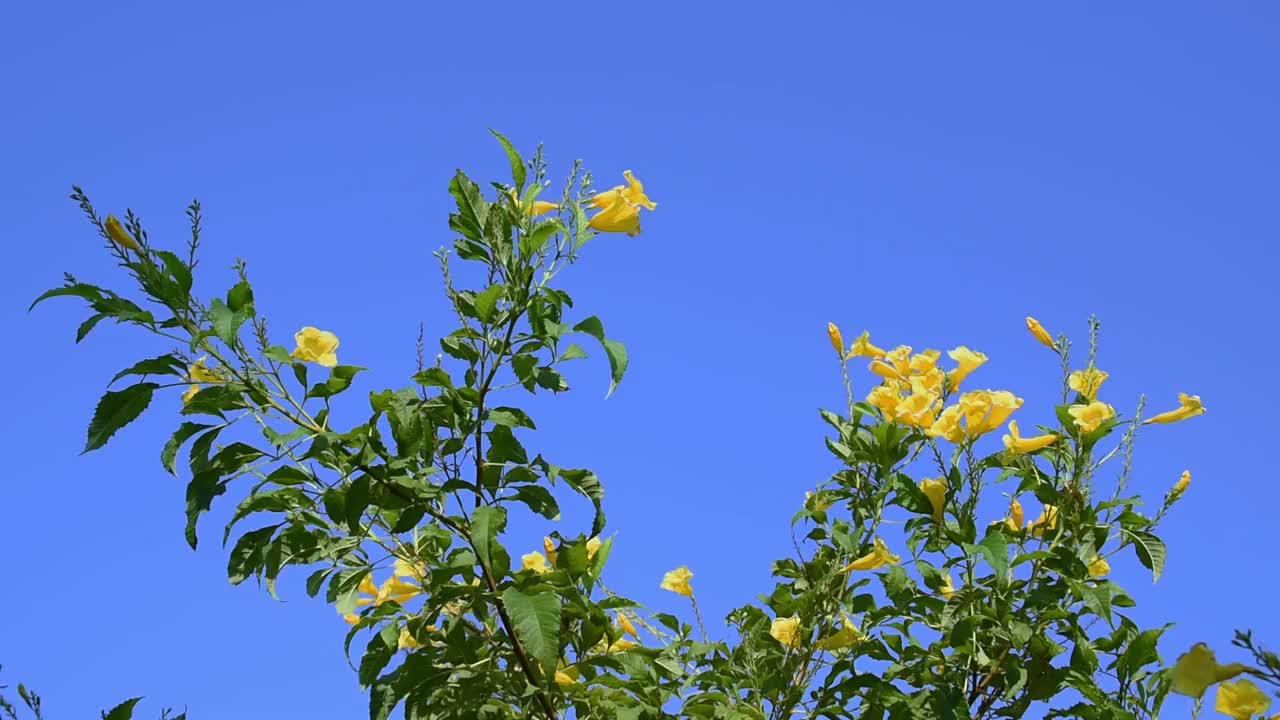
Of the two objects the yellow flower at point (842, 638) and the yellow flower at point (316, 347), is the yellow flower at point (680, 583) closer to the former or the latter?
the yellow flower at point (842, 638)

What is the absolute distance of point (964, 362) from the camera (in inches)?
152

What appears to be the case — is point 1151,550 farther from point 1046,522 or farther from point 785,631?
point 785,631

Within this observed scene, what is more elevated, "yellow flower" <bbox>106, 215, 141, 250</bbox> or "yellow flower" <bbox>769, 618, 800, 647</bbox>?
"yellow flower" <bbox>106, 215, 141, 250</bbox>

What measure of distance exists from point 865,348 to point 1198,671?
279 centimetres

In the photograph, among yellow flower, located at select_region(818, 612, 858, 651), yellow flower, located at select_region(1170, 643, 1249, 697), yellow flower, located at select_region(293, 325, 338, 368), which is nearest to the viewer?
yellow flower, located at select_region(1170, 643, 1249, 697)

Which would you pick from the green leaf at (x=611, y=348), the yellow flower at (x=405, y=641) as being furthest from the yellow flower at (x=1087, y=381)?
the yellow flower at (x=405, y=641)

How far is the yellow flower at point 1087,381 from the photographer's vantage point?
3.76m

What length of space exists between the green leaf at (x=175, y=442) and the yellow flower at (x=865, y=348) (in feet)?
7.40

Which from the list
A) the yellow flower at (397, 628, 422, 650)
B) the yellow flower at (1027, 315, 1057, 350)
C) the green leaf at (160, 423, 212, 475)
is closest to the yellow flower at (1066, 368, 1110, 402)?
the yellow flower at (1027, 315, 1057, 350)

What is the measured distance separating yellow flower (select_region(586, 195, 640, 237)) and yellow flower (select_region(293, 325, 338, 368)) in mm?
769

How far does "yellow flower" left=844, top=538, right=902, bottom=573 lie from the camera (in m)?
3.65

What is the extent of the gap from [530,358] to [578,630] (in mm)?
788

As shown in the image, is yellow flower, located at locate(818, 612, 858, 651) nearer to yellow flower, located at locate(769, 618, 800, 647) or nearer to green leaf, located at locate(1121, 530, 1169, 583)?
yellow flower, located at locate(769, 618, 800, 647)

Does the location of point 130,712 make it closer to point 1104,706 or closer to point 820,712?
point 820,712
